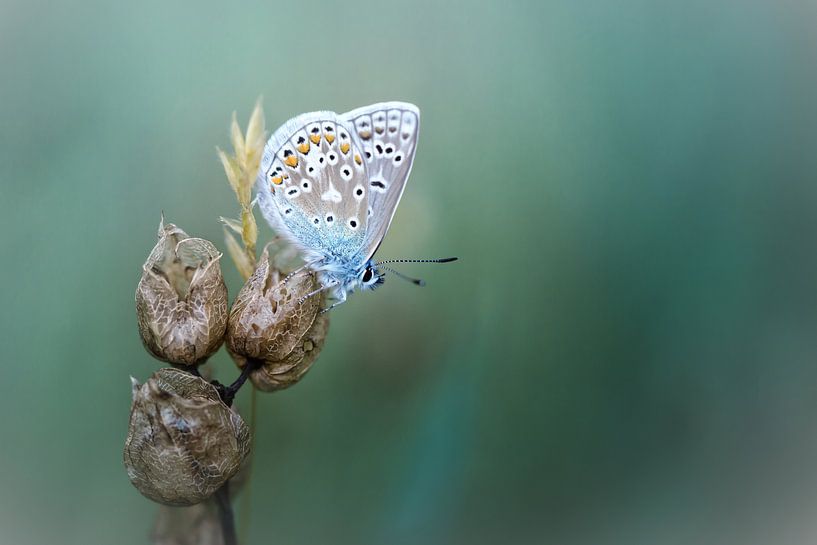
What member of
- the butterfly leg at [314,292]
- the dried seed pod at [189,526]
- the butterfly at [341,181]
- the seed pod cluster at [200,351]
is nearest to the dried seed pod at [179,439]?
the seed pod cluster at [200,351]

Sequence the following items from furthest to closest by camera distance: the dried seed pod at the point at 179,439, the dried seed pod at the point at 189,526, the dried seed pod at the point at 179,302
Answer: the dried seed pod at the point at 189,526 < the dried seed pod at the point at 179,302 < the dried seed pod at the point at 179,439

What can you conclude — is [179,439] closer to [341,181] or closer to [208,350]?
[208,350]

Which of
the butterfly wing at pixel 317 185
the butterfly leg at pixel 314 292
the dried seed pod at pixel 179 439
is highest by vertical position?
the butterfly wing at pixel 317 185

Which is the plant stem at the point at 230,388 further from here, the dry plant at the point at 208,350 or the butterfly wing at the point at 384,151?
the butterfly wing at the point at 384,151

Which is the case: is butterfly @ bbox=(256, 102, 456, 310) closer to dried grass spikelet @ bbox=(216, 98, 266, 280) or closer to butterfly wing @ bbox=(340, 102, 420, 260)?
butterfly wing @ bbox=(340, 102, 420, 260)

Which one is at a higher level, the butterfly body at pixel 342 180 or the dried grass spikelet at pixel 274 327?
the butterfly body at pixel 342 180

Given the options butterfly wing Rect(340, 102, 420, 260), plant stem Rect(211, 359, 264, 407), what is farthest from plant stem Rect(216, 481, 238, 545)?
butterfly wing Rect(340, 102, 420, 260)

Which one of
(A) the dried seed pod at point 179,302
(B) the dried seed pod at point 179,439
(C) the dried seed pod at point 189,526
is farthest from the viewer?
(C) the dried seed pod at point 189,526

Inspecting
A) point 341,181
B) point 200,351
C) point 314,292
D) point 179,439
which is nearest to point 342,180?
point 341,181
